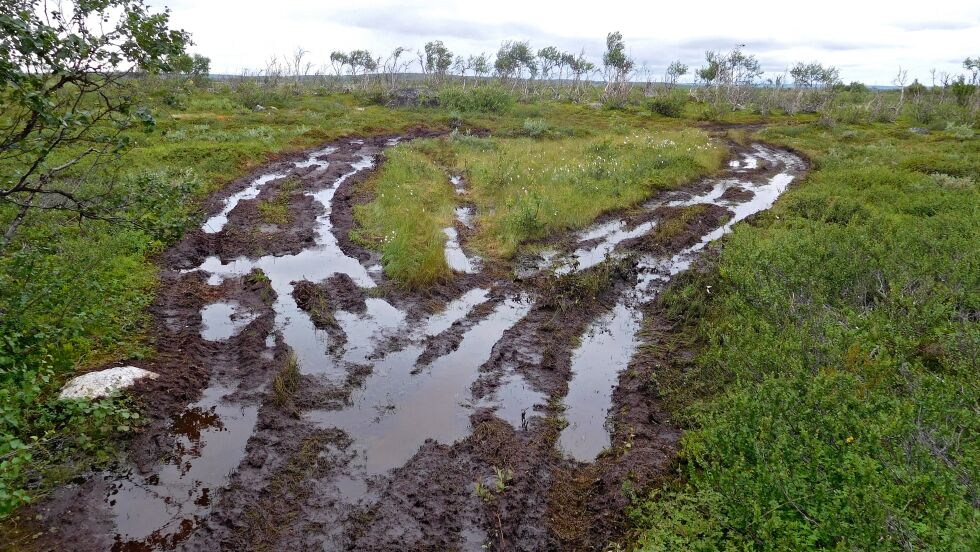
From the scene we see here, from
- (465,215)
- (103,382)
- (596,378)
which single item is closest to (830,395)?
(596,378)

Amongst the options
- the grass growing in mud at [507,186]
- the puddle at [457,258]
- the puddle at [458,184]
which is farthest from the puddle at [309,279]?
the puddle at [458,184]

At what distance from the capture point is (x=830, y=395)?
6.02m

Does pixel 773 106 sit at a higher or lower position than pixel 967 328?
higher

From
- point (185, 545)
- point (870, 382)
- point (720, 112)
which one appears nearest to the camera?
point (185, 545)

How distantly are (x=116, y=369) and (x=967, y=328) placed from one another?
1264 cm

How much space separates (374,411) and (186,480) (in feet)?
9.06

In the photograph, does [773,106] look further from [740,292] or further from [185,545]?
[185,545]

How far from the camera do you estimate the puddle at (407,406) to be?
7863 mm

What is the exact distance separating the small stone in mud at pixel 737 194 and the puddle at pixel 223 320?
787 inches

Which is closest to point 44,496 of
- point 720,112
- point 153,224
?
point 153,224

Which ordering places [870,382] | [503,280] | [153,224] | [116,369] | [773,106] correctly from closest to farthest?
[153,224], [870,382], [116,369], [503,280], [773,106]

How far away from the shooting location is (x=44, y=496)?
630 centimetres

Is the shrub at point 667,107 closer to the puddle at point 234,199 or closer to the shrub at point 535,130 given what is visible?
the shrub at point 535,130

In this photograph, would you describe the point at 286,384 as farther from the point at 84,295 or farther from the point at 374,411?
the point at 84,295
